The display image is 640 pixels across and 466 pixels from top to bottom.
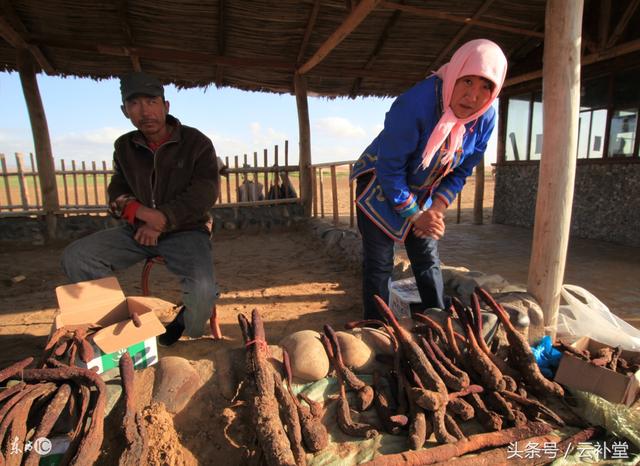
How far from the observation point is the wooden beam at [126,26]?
467cm

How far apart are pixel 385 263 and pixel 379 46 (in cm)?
486

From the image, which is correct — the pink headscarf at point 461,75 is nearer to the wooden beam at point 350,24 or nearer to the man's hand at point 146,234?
the man's hand at point 146,234

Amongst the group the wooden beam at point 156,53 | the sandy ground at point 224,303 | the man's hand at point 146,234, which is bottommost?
the sandy ground at point 224,303

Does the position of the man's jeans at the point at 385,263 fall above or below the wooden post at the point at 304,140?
below

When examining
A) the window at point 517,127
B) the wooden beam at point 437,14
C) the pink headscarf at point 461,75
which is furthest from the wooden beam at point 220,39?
the window at point 517,127

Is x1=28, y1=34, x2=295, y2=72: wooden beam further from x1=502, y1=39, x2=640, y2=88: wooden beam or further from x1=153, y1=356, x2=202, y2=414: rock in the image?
x1=153, y1=356, x2=202, y2=414: rock

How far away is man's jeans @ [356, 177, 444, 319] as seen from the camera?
2203 mm

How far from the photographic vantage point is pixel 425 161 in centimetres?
193

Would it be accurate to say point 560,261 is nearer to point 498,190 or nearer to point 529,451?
point 529,451

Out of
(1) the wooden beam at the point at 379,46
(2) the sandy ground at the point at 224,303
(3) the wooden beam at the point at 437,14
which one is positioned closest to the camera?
(2) the sandy ground at the point at 224,303

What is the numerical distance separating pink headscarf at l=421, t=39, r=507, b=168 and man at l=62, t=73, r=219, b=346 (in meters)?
1.32

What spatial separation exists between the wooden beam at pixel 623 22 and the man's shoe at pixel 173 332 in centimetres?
599

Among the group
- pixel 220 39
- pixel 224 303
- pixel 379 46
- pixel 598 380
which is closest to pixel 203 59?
pixel 220 39

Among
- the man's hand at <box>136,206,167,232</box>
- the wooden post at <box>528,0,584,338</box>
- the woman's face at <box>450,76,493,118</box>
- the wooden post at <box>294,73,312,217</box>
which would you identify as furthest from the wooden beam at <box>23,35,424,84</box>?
the woman's face at <box>450,76,493,118</box>
